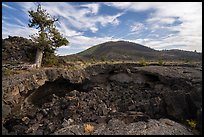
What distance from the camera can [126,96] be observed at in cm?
2267

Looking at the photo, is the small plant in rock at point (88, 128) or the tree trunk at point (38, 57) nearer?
the small plant in rock at point (88, 128)

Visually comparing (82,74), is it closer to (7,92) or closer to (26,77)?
(26,77)

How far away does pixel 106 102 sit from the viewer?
20828mm

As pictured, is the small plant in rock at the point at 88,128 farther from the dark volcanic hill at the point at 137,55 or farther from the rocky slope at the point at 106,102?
the dark volcanic hill at the point at 137,55

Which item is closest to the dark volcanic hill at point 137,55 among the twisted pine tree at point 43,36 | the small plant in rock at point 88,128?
the twisted pine tree at point 43,36

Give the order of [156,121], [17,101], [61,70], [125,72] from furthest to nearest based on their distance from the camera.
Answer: [125,72], [61,70], [17,101], [156,121]

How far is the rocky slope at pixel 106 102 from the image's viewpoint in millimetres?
13841

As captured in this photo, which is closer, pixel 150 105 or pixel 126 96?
pixel 150 105

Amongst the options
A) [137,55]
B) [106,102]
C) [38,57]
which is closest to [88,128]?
[106,102]

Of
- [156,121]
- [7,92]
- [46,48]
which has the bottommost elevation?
[156,121]

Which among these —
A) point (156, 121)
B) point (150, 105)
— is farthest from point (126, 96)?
→ point (156, 121)

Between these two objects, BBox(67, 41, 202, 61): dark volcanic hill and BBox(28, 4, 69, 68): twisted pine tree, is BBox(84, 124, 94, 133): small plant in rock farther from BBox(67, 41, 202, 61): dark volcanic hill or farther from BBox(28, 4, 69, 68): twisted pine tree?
BBox(67, 41, 202, 61): dark volcanic hill

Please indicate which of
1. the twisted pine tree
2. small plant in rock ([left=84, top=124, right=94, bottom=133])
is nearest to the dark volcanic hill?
the twisted pine tree

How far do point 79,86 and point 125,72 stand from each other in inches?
232
